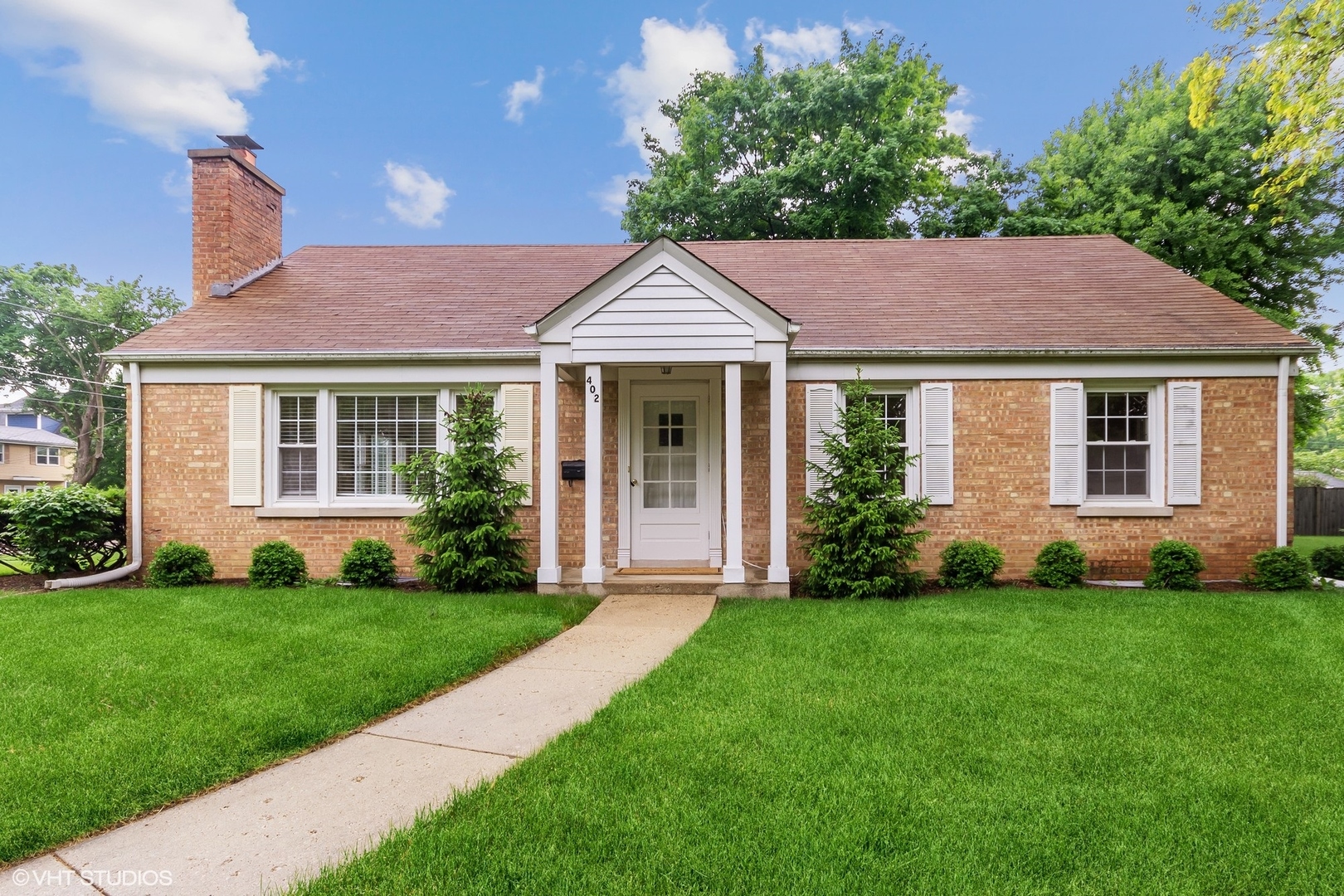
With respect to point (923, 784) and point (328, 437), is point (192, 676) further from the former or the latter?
point (328, 437)

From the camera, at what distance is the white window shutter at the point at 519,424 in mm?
8555

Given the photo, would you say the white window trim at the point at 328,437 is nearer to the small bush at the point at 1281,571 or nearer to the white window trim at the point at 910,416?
the white window trim at the point at 910,416

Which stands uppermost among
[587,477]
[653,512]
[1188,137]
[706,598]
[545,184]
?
[545,184]

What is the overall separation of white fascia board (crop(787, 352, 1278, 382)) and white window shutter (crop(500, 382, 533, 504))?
3.59 meters

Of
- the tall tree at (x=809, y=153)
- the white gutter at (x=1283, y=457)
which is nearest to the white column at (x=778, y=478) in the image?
the white gutter at (x=1283, y=457)

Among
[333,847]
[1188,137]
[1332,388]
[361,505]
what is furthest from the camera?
[1332,388]

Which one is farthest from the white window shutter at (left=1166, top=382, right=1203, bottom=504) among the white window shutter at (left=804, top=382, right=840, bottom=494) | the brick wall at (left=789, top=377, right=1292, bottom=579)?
the white window shutter at (left=804, top=382, right=840, bottom=494)

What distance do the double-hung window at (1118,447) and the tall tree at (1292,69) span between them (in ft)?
9.41

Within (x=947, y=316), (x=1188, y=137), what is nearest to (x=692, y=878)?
(x=947, y=316)

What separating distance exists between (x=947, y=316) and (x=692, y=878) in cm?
864

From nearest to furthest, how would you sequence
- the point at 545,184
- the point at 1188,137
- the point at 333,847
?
1. the point at 333,847
2. the point at 1188,137
3. the point at 545,184

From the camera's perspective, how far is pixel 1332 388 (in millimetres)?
43438

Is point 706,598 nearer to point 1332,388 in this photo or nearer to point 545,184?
point 545,184

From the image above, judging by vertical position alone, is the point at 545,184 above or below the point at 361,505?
above
